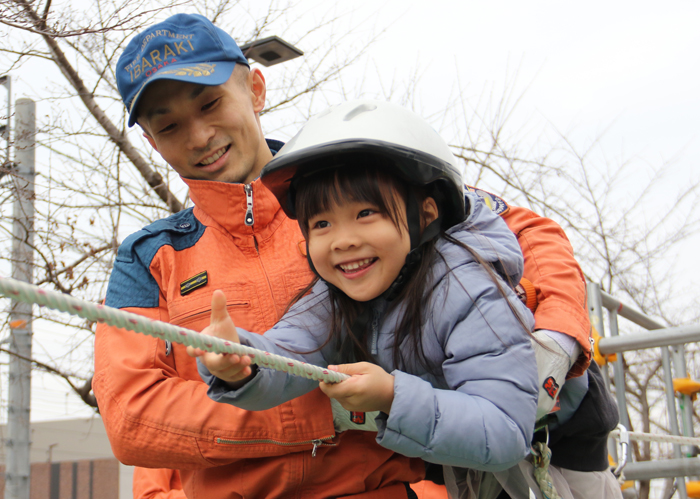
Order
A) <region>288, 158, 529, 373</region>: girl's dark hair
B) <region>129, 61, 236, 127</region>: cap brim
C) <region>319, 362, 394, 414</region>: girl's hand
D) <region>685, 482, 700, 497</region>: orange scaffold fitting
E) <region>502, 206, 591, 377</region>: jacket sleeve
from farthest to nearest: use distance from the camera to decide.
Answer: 1. <region>685, 482, 700, 497</region>: orange scaffold fitting
2. <region>129, 61, 236, 127</region>: cap brim
3. <region>502, 206, 591, 377</region>: jacket sleeve
4. <region>288, 158, 529, 373</region>: girl's dark hair
5. <region>319, 362, 394, 414</region>: girl's hand

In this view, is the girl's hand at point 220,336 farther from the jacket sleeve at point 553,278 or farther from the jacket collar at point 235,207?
the jacket sleeve at point 553,278

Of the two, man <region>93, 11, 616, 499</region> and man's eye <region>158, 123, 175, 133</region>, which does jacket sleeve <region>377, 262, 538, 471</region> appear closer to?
man <region>93, 11, 616, 499</region>

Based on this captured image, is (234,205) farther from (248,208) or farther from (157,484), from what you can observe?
(157,484)

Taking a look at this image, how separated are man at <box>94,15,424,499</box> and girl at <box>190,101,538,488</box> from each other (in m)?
0.16

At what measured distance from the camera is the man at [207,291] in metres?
1.80

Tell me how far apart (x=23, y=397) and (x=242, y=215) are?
4.43 metres

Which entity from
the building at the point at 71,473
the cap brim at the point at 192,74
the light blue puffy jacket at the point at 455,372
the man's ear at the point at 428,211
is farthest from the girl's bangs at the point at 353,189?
the building at the point at 71,473

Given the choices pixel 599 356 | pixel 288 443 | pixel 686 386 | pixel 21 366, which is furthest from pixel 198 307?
pixel 21 366

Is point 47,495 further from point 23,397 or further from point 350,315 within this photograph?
point 350,315

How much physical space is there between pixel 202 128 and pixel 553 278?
1.40m

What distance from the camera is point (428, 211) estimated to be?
1.98 m

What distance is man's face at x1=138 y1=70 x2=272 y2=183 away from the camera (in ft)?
7.26

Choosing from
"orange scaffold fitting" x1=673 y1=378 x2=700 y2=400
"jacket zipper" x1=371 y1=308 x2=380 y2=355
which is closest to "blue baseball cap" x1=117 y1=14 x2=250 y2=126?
"jacket zipper" x1=371 y1=308 x2=380 y2=355

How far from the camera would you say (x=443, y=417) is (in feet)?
4.82
